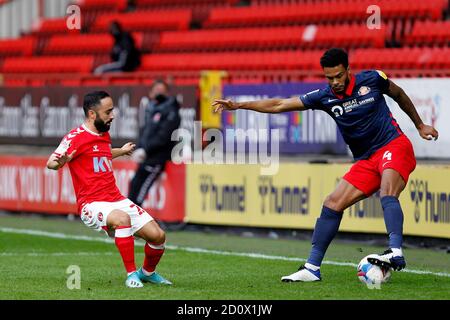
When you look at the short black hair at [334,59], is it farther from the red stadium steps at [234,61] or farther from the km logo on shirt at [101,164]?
the red stadium steps at [234,61]

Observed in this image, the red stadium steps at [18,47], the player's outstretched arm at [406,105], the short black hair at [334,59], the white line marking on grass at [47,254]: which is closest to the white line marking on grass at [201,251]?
the white line marking on grass at [47,254]

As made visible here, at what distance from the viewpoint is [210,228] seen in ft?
54.4

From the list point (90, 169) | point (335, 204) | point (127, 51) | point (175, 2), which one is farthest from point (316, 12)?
point (90, 169)

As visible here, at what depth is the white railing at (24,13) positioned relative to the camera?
87.2 feet

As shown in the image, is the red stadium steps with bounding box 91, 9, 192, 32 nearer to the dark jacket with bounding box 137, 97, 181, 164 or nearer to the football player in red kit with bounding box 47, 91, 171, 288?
the dark jacket with bounding box 137, 97, 181, 164

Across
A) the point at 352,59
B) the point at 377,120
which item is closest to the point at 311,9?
the point at 352,59

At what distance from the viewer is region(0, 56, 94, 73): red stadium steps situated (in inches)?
951

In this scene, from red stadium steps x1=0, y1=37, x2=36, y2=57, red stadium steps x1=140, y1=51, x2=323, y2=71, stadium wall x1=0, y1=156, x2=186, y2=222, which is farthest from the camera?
red stadium steps x1=0, y1=37, x2=36, y2=57

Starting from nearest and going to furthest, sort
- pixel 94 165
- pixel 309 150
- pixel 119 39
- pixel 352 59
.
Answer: pixel 94 165, pixel 309 150, pixel 352 59, pixel 119 39

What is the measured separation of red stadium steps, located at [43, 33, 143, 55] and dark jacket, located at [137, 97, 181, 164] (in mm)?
6761

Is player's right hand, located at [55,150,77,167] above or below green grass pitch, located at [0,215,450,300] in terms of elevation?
above

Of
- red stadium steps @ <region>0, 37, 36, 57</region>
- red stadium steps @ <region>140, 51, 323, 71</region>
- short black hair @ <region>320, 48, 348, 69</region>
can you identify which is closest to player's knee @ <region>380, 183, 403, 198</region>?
short black hair @ <region>320, 48, 348, 69</region>

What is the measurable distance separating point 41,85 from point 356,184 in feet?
36.2

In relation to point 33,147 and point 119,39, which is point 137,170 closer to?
point 33,147
